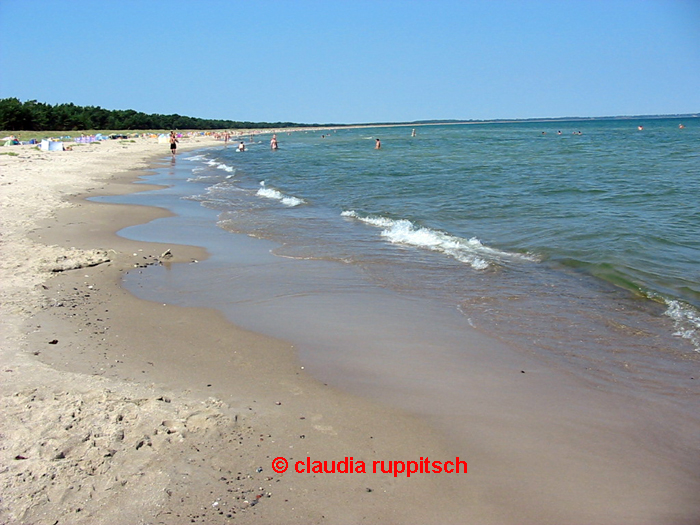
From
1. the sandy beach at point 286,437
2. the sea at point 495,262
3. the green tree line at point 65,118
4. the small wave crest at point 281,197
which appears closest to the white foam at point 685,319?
the sea at point 495,262

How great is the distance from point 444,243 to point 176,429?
7723mm

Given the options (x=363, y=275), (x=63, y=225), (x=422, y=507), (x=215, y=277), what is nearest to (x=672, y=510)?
(x=422, y=507)

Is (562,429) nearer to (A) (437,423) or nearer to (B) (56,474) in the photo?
(A) (437,423)

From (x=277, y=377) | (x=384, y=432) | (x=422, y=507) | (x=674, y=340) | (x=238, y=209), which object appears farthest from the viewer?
(x=238, y=209)

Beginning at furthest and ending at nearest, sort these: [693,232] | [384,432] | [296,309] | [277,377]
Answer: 1. [693,232]
2. [296,309]
3. [277,377]
4. [384,432]

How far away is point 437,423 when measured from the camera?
13.7 feet

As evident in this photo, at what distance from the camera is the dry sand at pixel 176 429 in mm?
3145

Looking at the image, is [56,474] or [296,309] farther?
[296,309]

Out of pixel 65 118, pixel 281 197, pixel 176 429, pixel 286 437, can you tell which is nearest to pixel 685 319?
pixel 286 437

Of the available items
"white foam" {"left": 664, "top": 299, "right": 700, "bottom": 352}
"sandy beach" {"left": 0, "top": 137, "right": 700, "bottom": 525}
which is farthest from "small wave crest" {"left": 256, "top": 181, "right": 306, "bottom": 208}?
"white foam" {"left": 664, "top": 299, "right": 700, "bottom": 352}

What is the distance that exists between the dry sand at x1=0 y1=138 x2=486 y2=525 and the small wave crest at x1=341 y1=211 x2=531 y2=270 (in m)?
4.83

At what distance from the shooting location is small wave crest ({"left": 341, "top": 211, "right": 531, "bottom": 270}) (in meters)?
9.56

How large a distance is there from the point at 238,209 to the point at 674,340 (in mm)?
12030

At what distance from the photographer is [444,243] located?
10.8m
